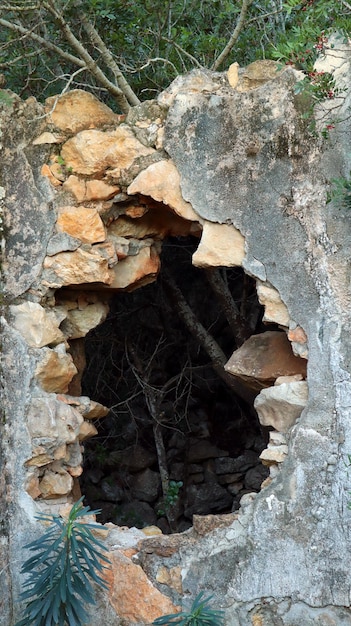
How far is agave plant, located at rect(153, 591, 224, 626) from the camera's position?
4.06 meters

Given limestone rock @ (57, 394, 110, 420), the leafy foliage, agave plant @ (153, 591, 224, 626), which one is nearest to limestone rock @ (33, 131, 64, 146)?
limestone rock @ (57, 394, 110, 420)

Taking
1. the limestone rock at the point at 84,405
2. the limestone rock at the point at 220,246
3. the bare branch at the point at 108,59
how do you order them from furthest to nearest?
the bare branch at the point at 108,59 → the limestone rock at the point at 84,405 → the limestone rock at the point at 220,246

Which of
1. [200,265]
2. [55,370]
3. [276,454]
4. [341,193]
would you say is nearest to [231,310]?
[200,265]

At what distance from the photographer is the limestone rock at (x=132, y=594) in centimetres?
442

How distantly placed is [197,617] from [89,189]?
2.39 m

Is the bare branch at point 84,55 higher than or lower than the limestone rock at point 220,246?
higher

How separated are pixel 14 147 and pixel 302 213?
5.72ft

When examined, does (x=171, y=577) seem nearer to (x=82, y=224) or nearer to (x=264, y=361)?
(x=264, y=361)

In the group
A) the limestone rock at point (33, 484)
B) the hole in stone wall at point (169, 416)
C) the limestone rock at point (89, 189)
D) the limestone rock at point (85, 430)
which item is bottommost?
the hole in stone wall at point (169, 416)

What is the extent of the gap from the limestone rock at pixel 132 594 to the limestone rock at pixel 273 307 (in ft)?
4.88

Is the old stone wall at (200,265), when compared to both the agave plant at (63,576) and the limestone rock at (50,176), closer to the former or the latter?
the limestone rock at (50,176)

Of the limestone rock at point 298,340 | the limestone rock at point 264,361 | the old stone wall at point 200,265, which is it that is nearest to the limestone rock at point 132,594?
the old stone wall at point 200,265

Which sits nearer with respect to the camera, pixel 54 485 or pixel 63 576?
pixel 63 576

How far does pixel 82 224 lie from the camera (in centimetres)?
482
